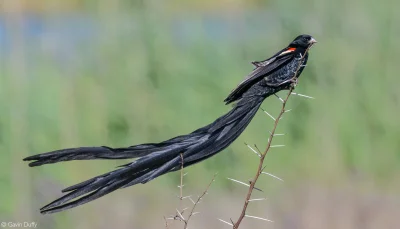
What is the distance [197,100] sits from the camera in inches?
44.8

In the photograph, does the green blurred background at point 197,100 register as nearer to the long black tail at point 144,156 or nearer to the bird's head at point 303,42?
the bird's head at point 303,42

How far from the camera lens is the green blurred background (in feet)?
3.70

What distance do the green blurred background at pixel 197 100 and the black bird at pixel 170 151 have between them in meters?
0.65

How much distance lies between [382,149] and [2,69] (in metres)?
0.94

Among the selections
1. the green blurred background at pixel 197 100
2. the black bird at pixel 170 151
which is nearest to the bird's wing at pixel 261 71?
the black bird at pixel 170 151

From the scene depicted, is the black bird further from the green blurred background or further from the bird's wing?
the green blurred background

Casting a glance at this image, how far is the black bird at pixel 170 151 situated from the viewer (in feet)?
1.21

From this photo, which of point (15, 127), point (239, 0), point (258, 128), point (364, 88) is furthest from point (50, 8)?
point (364, 88)

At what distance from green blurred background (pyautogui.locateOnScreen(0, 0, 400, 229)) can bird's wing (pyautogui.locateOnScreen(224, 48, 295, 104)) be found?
0.62m

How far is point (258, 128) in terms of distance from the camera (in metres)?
1.10

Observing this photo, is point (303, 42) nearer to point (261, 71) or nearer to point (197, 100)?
point (261, 71)

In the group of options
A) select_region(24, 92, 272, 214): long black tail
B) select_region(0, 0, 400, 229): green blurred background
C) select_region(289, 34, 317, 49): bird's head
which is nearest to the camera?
select_region(24, 92, 272, 214): long black tail

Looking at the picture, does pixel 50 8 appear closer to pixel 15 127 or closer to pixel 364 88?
pixel 15 127

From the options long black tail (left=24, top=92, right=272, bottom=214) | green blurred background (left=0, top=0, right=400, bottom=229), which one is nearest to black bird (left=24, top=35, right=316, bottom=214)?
long black tail (left=24, top=92, right=272, bottom=214)
